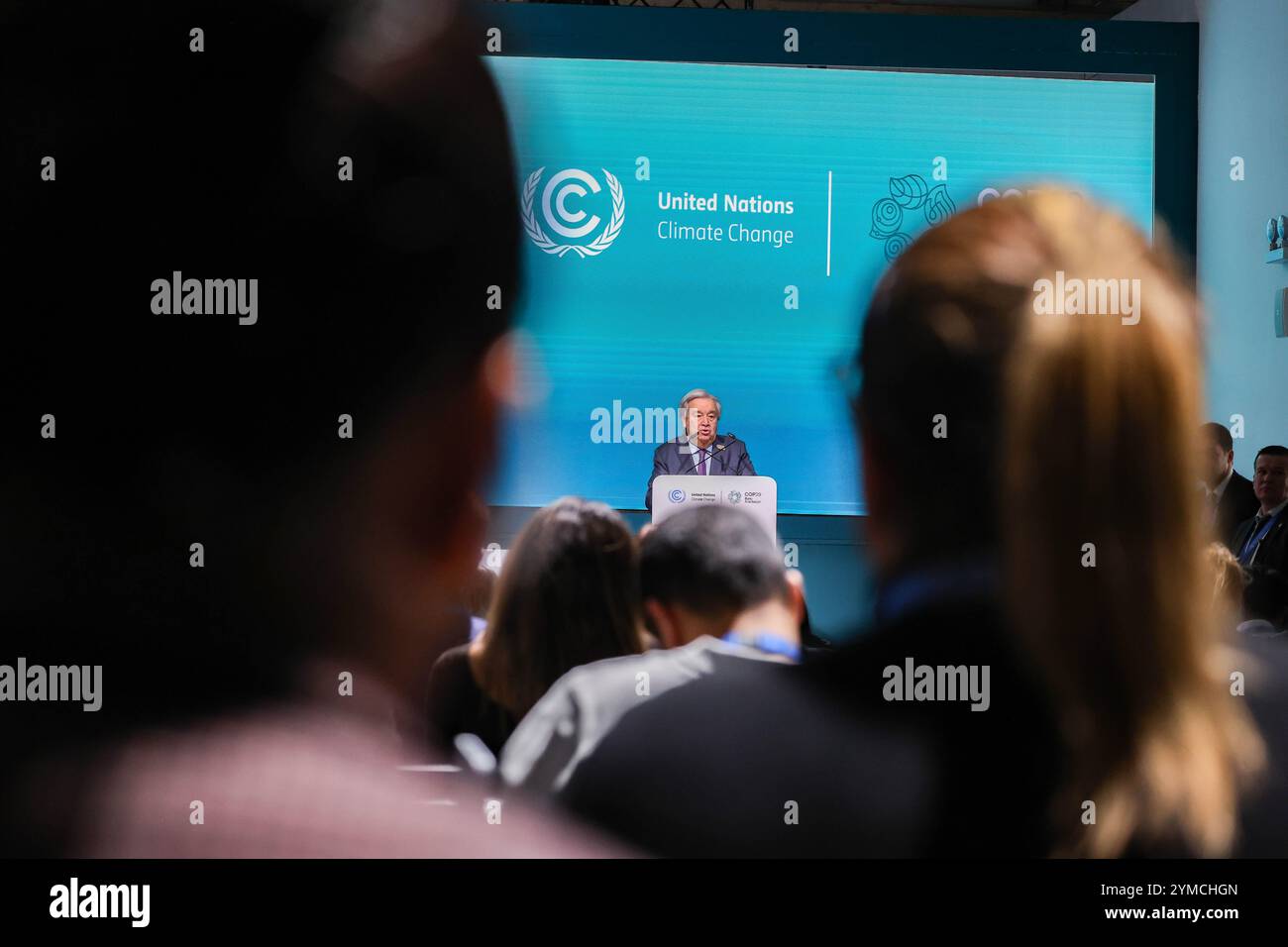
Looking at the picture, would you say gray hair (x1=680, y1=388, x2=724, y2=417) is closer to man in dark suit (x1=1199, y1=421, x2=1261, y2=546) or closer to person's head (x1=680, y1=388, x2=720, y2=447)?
person's head (x1=680, y1=388, x2=720, y2=447)

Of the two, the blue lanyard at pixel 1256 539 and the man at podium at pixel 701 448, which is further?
A: the man at podium at pixel 701 448

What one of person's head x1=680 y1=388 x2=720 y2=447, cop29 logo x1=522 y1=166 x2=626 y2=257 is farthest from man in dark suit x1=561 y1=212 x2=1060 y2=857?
person's head x1=680 y1=388 x2=720 y2=447

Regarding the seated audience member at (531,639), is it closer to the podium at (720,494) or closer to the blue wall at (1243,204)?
the podium at (720,494)

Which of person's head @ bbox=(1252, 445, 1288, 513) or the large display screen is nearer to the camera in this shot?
person's head @ bbox=(1252, 445, 1288, 513)

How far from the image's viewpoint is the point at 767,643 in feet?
5.63

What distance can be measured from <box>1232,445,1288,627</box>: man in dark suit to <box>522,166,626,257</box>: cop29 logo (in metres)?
1.27

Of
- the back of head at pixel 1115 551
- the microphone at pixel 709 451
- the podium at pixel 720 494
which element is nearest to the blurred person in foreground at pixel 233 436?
the podium at pixel 720 494

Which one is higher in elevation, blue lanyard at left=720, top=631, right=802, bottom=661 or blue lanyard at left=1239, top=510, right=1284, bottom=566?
blue lanyard at left=1239, top=510, right=1284, bottom=566

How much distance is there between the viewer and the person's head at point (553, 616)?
5.65 ft

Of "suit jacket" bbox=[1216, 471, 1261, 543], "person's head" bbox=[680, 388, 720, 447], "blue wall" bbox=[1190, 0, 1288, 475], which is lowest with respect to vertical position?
"suit jacket" bbox=[1216, 471, 1261, 543]

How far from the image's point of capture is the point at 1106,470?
170 cm

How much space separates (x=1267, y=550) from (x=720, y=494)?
2.99ft

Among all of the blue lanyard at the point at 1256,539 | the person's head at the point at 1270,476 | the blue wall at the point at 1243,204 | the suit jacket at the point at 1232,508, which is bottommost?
the blue lanyard at the point at 1256,539

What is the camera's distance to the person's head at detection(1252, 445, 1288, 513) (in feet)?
6.04
